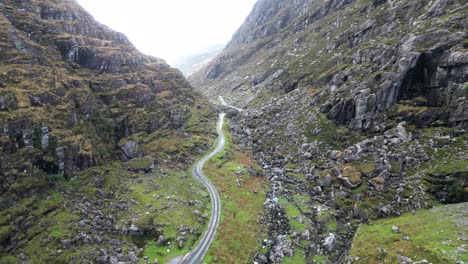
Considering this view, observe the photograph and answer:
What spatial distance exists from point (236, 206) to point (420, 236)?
42.3m

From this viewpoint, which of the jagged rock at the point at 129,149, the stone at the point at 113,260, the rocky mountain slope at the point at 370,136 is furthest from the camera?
the jagged rock at the point at 129,149

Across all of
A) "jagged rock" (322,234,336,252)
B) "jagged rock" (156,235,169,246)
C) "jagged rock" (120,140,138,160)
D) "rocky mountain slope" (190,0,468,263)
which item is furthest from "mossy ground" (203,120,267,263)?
"jagged rock" (120,140,138,160)

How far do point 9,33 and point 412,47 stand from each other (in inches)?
5193

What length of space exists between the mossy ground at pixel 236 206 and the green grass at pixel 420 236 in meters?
22.4

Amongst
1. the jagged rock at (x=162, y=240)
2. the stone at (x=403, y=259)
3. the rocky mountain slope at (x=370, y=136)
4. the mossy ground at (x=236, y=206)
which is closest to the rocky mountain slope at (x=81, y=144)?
the jagged rock at (x=162, y=240)

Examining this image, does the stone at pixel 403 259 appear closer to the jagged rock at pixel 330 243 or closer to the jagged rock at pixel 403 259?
the jagged rock at pixel 403 259

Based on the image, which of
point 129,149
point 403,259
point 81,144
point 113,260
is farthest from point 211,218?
point 403,259

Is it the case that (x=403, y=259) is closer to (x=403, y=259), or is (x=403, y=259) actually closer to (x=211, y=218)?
(x=403, y=259)

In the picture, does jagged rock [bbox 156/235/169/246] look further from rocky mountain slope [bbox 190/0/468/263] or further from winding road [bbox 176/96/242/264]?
rocky mountain slope [bbox 190/0/468/263]

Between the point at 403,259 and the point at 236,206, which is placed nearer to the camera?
the point at 403,259

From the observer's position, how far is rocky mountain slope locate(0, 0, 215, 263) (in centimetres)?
6091

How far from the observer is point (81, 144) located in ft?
278

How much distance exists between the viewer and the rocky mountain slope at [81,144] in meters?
60.9

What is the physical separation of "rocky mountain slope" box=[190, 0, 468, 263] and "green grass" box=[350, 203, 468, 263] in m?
2.26
